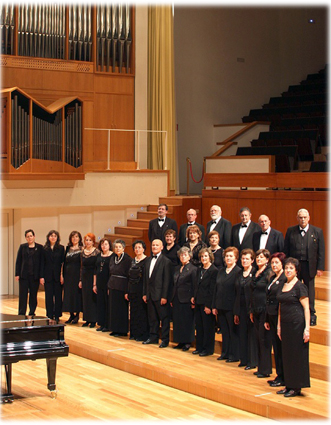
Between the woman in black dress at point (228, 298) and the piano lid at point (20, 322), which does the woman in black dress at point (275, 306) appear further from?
the piano lid at point (20, 322)

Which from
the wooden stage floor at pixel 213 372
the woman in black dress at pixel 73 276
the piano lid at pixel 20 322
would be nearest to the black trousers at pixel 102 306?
the wooden stage floor at pixel 213 372

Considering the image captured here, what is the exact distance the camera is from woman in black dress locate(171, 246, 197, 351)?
5.82 meters

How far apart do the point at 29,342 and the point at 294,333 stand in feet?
5.58

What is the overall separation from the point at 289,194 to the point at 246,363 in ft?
9.49

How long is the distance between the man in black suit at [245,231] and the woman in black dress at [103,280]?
1204 mm

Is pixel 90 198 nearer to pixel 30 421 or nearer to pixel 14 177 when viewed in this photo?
pixel 14 177

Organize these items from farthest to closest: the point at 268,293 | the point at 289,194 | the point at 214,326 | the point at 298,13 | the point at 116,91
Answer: the point at 298,13 → the point at 116,91 → the point at 289,194 → the point at 214,326 → the point at 268,293

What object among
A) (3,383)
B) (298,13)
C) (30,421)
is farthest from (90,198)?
(298,13)

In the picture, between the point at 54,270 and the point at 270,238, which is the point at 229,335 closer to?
the point at 270,238

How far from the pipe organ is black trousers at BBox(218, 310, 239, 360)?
4.93 m

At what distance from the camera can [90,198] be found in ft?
29.0

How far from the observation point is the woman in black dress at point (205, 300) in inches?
221

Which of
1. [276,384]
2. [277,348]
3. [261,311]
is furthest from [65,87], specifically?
[276,384]

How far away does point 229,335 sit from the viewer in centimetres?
550
